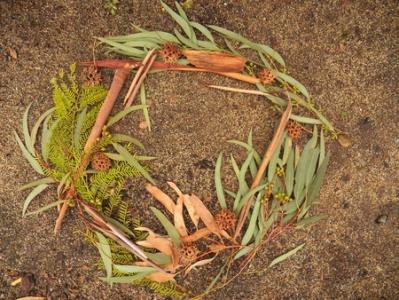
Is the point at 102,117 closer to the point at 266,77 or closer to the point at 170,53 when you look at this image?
the point at 170,53

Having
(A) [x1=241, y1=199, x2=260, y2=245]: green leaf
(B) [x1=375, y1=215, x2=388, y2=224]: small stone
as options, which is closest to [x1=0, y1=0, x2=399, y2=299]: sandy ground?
(B) [x1=375, y1=215, x2=388, y2=224]: small stone

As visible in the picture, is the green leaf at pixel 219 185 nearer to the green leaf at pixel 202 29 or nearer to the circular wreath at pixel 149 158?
the circular wreath at pixel 149 158

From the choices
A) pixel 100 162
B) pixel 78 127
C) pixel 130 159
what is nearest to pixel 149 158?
pixel 130 159

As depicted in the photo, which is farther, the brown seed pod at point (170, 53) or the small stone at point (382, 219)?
the small stone at point (382, 219)

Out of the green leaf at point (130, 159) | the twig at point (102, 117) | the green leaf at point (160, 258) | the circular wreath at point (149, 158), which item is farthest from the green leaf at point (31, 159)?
the green leaf at point (160, 258)

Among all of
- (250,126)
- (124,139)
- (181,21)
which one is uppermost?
(181,21)

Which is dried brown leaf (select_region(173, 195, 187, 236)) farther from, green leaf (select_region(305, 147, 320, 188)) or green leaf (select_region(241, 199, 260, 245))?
green leaf (select_region(305, 147, 320, 188))

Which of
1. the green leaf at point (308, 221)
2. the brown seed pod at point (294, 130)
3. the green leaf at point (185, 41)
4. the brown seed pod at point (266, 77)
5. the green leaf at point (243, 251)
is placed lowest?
the green leaf at point (308, 221)
